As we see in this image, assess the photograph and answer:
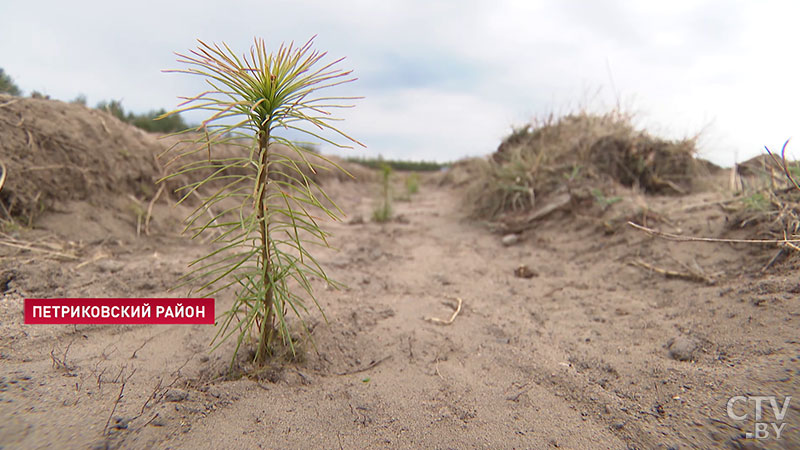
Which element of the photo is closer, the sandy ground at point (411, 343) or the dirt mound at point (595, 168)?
the sandy ground at point (411, 343)

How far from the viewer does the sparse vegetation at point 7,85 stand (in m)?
3.67

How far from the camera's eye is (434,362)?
186cm

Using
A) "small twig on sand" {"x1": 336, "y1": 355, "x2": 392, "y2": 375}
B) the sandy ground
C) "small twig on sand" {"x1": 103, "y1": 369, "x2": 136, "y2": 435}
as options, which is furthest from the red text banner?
"small twig on sand" {"x1": 336, "y1": 355, "x2": 392, "y2": 375}

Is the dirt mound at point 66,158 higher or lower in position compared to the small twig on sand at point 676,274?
higher

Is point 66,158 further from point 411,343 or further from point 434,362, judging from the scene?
point 434,362

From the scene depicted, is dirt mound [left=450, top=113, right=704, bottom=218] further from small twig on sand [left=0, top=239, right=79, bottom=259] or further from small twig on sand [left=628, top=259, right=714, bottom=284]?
small twig on sand [left=0, top=239, right=79, bottom=259]

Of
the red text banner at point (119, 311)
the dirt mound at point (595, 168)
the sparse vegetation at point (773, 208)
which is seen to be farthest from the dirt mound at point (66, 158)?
the sparse vegetation at point (773, 208)

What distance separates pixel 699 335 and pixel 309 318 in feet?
6.60

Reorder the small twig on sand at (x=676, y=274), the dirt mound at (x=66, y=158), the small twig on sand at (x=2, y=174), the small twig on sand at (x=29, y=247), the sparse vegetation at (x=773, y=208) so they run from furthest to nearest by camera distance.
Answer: the dirt mound at (x=66, y=158) → the small twig on sand at (x=2, y=174) → the small twig on sand at (x=29, y=247) → the small twig on sand at (x=676, y=274) → the sparse vegetation at (x=773, y=208)

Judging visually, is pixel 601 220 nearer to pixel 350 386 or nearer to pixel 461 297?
pixel 461 297

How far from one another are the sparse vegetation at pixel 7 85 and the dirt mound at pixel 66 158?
30 cm

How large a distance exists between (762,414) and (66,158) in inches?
197

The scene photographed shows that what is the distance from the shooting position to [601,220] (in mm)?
3891

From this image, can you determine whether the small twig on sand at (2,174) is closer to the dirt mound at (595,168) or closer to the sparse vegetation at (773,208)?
the dirt mound at (595,168)
